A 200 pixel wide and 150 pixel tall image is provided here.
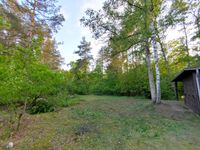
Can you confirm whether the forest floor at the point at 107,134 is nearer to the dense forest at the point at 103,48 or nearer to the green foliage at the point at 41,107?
the dense forest at the point at 103,48

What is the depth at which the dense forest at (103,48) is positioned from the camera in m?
6.16

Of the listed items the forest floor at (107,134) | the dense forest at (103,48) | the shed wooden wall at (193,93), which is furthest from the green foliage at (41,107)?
the shed wooden wall at (193,93)

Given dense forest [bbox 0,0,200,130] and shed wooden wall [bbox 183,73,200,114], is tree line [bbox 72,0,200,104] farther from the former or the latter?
shed wooden wall [bbox 183,73,200,114]

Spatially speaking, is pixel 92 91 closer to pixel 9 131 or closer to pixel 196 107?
pixel 196 107

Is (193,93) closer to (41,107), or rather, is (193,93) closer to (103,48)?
(103,48)

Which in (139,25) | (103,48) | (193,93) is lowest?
(193,93)

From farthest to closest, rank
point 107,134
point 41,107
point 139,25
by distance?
point 41,107
point 139,25
point 107,134

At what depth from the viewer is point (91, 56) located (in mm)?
27609

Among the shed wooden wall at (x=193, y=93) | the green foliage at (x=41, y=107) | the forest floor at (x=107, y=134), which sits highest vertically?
the shed wooden wall at (x=193, y=93)

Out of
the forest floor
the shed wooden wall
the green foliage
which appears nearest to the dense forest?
the green foliage

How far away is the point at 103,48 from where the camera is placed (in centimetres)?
1108

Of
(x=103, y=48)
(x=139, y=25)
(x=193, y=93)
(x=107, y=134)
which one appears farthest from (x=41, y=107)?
(x=193, y=93)

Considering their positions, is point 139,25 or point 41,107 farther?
point 41,107

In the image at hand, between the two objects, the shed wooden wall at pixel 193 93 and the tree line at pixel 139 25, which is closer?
the shed wooden wall at pixel 193 93
